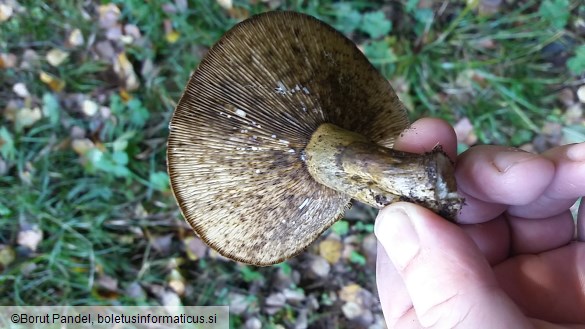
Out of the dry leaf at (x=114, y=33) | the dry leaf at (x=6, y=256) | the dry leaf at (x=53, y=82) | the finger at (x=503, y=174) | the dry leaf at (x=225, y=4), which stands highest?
the finger at (x=503, y=174)

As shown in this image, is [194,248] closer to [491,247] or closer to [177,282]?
[177,282]

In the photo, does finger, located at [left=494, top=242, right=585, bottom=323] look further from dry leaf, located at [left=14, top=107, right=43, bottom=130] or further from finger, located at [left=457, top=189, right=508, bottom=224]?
dry leaf, located at [left=14, top=107, right=43, bottom=130]

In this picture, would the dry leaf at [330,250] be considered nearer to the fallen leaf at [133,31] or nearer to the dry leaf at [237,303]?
the dry leaf at [237,303]

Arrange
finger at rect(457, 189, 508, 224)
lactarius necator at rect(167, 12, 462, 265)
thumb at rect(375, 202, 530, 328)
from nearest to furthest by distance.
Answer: thumb at rect(375, 202, 530, 328) < lactarius necator at rect(167, 12, 462, 265) < finger at rect(457, 189, 508, 224)

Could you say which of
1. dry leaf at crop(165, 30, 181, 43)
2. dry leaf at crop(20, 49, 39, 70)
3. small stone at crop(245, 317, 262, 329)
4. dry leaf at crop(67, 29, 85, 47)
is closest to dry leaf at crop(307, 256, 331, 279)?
small stone at crop(245, 317, 262, 329)

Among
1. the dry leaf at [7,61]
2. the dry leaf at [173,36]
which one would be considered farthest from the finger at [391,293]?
the dry leaf at [7,61]

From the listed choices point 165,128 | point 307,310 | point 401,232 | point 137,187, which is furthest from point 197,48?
point 401,232

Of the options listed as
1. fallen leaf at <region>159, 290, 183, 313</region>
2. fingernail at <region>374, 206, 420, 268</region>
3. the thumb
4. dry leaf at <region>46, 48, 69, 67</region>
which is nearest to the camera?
the thumb
